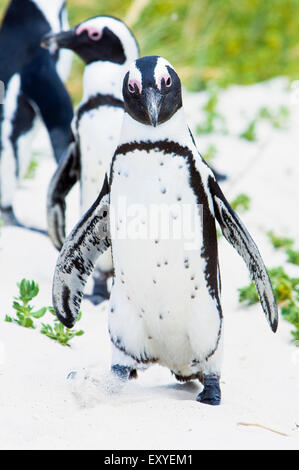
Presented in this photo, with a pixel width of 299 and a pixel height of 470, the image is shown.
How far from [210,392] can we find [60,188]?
113cm

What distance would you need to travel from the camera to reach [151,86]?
6.46 feet

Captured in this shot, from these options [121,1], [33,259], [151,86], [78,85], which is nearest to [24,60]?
[33,259]

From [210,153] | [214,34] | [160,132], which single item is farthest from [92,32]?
[214,34]

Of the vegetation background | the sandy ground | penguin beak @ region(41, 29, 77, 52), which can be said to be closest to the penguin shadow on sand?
the sandy ground

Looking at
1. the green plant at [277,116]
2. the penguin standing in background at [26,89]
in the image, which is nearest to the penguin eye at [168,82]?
the penguin standing in background at [26,89]

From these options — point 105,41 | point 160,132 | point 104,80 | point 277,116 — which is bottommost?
point 160,132

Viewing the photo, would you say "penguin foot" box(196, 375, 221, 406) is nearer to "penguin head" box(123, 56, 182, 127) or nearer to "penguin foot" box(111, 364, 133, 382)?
"penguin foot" box(111, 364, 133, 382)

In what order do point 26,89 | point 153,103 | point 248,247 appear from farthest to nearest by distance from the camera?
point 26,89, point 248,247, point 153,103

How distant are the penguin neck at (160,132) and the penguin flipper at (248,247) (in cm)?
13

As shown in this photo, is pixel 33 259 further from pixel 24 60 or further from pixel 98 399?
pixel 98 399

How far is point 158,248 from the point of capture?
202 cm

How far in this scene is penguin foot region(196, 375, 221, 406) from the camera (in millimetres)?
2086

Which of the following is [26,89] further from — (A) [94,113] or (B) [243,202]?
(B) [243,202]

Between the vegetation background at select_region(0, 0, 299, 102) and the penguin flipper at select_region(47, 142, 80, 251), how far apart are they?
15.1 feet
